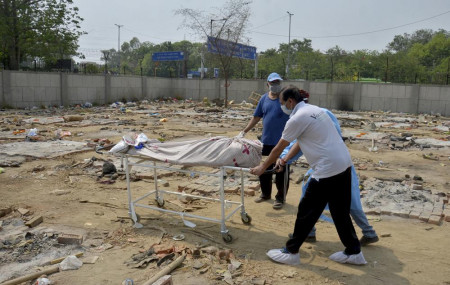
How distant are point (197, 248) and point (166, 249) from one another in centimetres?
33

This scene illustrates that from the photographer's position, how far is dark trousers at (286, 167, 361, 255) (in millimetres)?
3586

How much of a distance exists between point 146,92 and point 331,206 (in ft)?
81.0

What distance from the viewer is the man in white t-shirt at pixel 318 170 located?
3.48 m

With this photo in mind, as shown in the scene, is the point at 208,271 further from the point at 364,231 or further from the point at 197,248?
the point at 364,231

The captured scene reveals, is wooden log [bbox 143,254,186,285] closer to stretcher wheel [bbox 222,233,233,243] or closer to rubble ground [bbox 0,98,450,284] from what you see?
rubble ground [bbox 0,98,450,284]

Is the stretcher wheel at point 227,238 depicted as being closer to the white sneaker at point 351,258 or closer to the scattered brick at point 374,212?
the white sneaker at point 351,258

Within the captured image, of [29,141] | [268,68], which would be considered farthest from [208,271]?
[268,68]

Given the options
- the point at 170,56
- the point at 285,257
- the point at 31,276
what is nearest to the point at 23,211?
the point at 31,276

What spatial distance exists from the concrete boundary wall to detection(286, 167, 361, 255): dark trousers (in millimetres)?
18328

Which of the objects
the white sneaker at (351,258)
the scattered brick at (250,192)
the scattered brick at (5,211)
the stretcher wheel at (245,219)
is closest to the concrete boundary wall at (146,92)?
the scattered brick at (5,211)

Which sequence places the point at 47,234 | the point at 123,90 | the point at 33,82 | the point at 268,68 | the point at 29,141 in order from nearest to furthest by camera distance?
the point at 47,234, the point at 29,141, the point at 33,82, the point at 123,90, the point at 268,68

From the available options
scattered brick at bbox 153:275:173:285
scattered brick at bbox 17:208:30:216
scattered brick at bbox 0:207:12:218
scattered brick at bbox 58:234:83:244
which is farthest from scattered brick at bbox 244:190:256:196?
scattered brick at bbox 0:207:12:218

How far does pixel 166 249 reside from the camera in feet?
13.0

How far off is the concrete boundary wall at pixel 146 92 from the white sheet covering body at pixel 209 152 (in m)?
16.7
